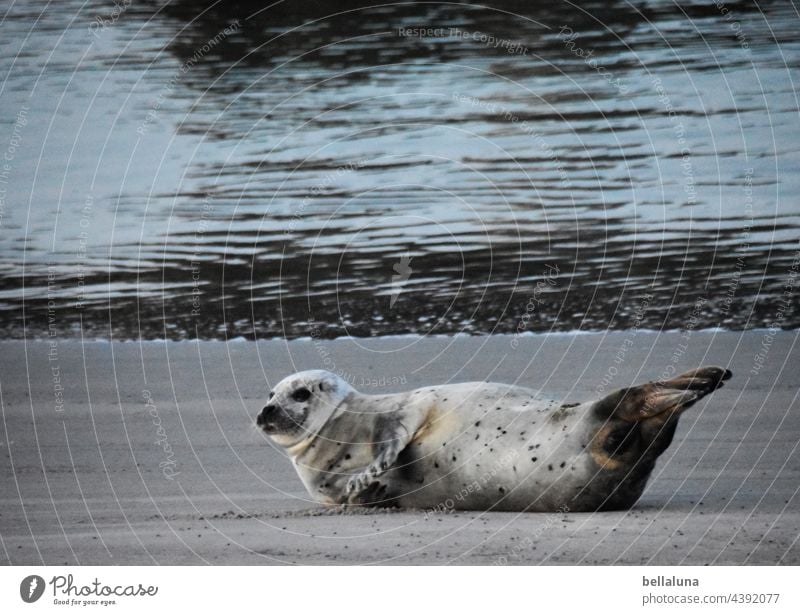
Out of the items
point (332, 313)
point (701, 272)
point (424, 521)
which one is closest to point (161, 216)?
point (332, 313)

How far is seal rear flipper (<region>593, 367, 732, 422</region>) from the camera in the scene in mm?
5930

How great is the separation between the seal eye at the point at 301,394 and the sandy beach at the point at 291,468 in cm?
57

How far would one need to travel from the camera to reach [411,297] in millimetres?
7996

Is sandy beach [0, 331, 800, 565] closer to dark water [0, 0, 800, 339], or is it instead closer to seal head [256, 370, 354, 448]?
dark water [0, 0, 800, 339]

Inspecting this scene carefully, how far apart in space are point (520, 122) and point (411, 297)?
1283mm

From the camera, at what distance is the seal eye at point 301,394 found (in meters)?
6.54

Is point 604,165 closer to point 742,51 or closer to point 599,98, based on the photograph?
point 599,98

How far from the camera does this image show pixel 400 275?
7941 millimetres
